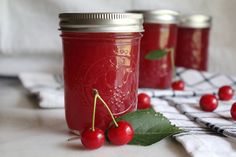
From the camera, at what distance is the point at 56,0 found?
1.07 m

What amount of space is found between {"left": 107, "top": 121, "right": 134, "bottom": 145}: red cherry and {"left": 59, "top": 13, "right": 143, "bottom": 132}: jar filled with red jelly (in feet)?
0.14

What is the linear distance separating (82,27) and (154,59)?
386 mm

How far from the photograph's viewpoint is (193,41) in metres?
1.08

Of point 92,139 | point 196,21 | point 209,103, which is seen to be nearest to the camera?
point 92,139

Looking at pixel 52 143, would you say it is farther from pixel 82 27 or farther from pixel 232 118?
pixel 232 118

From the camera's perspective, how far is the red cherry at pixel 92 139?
514 mm

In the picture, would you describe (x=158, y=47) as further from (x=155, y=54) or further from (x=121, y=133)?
(x=121, y=133)

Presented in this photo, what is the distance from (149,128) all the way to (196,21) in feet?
1.87

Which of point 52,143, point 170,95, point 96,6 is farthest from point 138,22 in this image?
point 96,6

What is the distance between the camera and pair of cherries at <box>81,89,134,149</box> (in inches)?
20.3

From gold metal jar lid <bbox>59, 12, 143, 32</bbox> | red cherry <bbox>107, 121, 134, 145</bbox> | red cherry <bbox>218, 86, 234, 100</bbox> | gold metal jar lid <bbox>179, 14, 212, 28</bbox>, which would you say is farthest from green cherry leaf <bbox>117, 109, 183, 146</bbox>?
gold metal jar lid <bbox>179, 14, 212, 28</bbox>

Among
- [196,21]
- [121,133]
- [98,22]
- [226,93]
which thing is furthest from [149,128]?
[196,21]

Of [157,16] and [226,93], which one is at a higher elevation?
[157,16]

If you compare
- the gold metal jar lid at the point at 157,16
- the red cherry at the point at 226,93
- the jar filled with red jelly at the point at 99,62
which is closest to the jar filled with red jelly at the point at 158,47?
the gold metal jar lid at the point at 157,16
